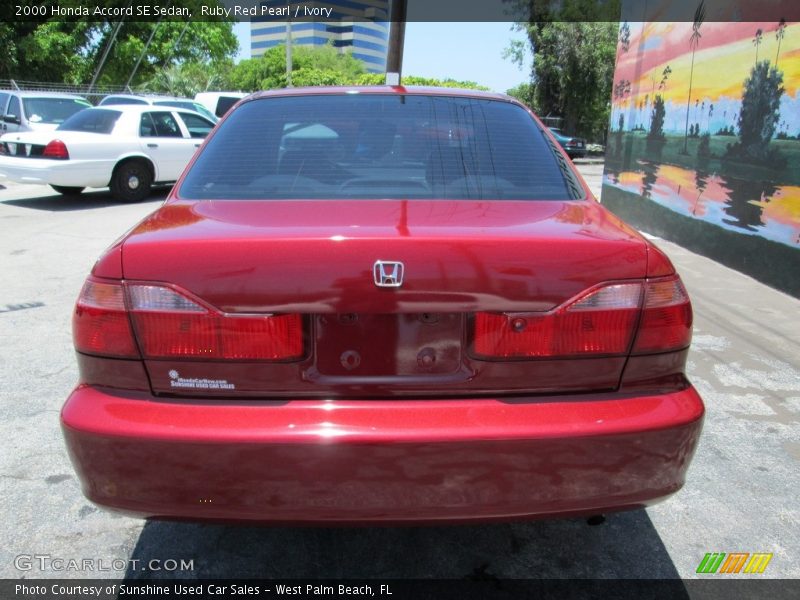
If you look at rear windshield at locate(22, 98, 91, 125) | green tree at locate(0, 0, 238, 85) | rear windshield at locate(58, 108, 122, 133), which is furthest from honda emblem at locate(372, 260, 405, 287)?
green tree at locate(0, 0, 238, 85)

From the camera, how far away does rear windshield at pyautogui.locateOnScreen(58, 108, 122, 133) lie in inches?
443

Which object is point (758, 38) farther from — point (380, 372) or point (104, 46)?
point (104, 46)

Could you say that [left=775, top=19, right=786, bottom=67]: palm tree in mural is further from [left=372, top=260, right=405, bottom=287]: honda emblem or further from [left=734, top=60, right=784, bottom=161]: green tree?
[left=372, top=260, right=405, bottom=287]: honda emblem

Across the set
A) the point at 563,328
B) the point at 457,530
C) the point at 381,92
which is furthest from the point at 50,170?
the point at 563,328

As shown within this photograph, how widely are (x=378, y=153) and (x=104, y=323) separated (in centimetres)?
124

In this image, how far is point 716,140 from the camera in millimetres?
7535

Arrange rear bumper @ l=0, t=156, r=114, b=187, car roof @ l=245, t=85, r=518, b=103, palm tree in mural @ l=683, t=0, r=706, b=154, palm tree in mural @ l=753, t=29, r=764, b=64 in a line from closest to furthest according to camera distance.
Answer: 1. car roof @ l=245, t=85, r=518, b=103
2. palm tree in mural @ l=753, t=29, r=764, b=64
3. palm tree in mural @ l=683, t=0, r=706, b=154
4. rear bumper @ l=0, t=156, r=114, b=187

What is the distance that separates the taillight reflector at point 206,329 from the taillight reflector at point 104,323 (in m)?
0.05

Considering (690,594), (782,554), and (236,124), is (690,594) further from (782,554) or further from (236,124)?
(236,124)

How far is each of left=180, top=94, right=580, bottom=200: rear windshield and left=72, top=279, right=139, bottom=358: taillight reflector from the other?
0.65 metres

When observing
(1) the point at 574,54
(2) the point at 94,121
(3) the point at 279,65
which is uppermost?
(3) the point at 279,65

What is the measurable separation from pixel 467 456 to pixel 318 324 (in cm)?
54

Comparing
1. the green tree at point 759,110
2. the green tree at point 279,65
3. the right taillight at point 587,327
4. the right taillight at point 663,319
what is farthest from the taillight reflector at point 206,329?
the green tree at point 279,65

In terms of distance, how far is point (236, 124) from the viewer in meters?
2.88
